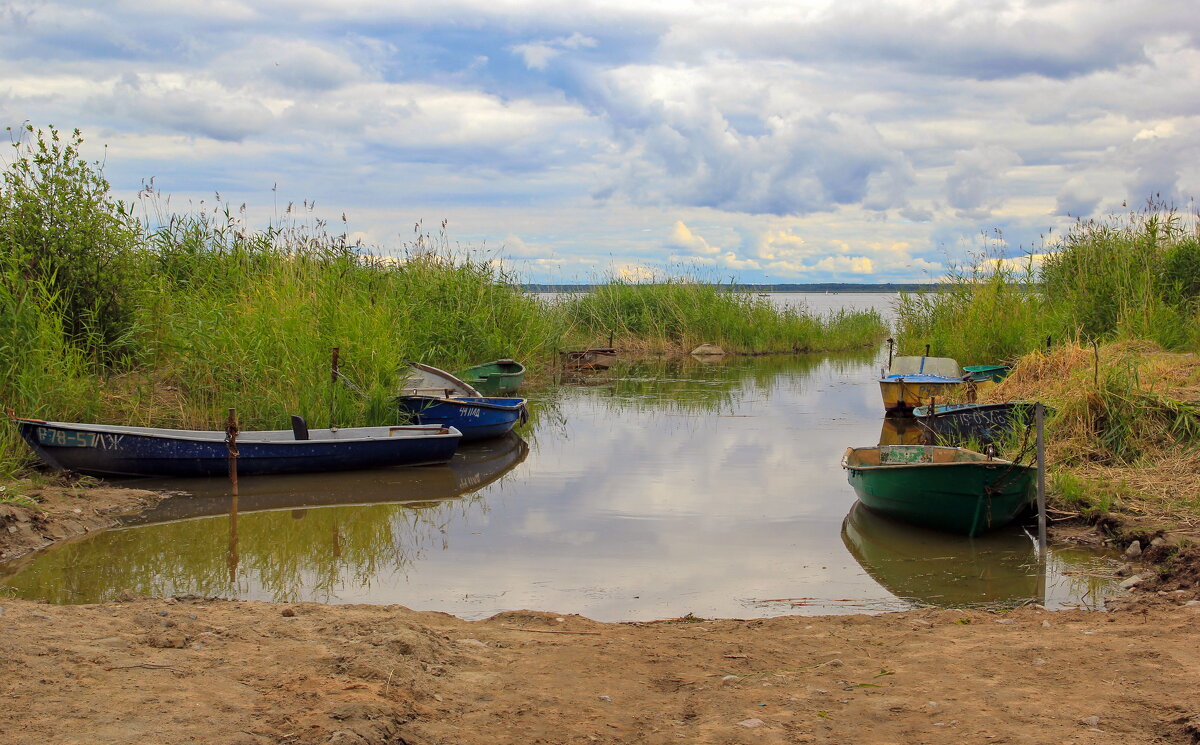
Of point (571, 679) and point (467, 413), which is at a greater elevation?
point (467, 413)

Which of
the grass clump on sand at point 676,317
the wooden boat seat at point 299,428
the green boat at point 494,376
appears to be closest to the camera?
the wooden boat seat at point 299,428

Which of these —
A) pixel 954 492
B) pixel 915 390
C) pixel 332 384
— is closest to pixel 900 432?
pixel 915 390

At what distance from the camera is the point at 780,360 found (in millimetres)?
30797

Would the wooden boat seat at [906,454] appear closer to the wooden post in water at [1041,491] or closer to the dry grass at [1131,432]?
the dry grass at [1131,432]

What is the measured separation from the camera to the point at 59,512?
340 inches

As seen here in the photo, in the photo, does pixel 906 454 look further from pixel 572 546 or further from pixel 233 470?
pixel 233 470

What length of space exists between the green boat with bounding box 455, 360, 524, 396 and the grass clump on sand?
12454 millimetres

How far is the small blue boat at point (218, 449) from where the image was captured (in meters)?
9.80

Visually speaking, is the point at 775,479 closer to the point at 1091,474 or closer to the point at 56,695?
the point at 1091,474

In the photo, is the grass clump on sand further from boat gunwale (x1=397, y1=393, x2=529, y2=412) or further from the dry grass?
the dry grass

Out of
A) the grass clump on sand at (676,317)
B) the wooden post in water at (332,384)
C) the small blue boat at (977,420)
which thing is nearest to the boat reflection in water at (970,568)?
the small blue boat at (977,420)

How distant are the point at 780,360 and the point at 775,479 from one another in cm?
1978

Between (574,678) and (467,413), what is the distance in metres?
9.07

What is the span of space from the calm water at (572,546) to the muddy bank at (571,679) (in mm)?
1206
